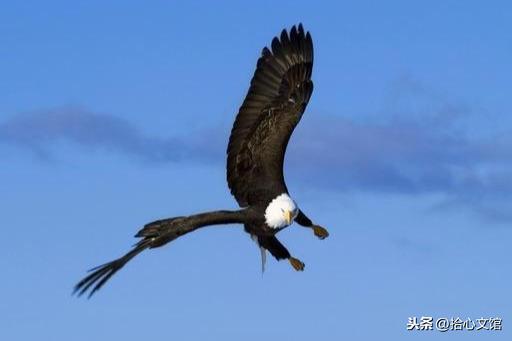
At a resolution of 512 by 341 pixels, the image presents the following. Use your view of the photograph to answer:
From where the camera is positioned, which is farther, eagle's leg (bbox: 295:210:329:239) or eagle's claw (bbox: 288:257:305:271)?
eagle's leg (bbox: 295:210:329:239)

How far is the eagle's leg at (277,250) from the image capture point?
55.2ft

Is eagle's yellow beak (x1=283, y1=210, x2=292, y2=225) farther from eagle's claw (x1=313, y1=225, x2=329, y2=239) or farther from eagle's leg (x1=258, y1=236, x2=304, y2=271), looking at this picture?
eagle's claw (x1=313, y1=225, x2=329, y2=239)

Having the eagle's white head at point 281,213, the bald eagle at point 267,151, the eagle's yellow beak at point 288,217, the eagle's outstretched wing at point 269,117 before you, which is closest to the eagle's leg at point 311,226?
the bald eagle at point 267,151

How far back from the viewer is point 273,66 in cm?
1808

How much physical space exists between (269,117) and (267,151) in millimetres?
581

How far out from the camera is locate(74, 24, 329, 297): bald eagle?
1625cm

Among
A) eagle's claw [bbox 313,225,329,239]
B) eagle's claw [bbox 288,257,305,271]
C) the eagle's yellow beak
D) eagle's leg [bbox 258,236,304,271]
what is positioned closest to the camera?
the eagle's yellow beak

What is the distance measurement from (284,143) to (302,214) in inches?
39.0

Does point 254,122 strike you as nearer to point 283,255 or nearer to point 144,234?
point 283,255

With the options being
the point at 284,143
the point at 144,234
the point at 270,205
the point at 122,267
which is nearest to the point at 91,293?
the point at 122,267

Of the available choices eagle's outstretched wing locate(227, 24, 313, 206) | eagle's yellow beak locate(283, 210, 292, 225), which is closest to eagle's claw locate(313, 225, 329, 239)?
eagle's outstretched wing locate(227, 24, 313, 206)

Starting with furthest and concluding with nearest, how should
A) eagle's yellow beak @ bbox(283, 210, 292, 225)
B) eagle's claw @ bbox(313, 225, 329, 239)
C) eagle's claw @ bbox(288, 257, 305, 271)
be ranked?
eagle's claw @ bbox(313, 225, 329, 239), eagle's claw @ bbox(288, 257, 305, 271), eagle's yellow beak @ bbox(283, 210, 292, 225)

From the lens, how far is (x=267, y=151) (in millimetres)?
17453

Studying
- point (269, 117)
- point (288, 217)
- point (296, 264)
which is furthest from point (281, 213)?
point (269, 117)
